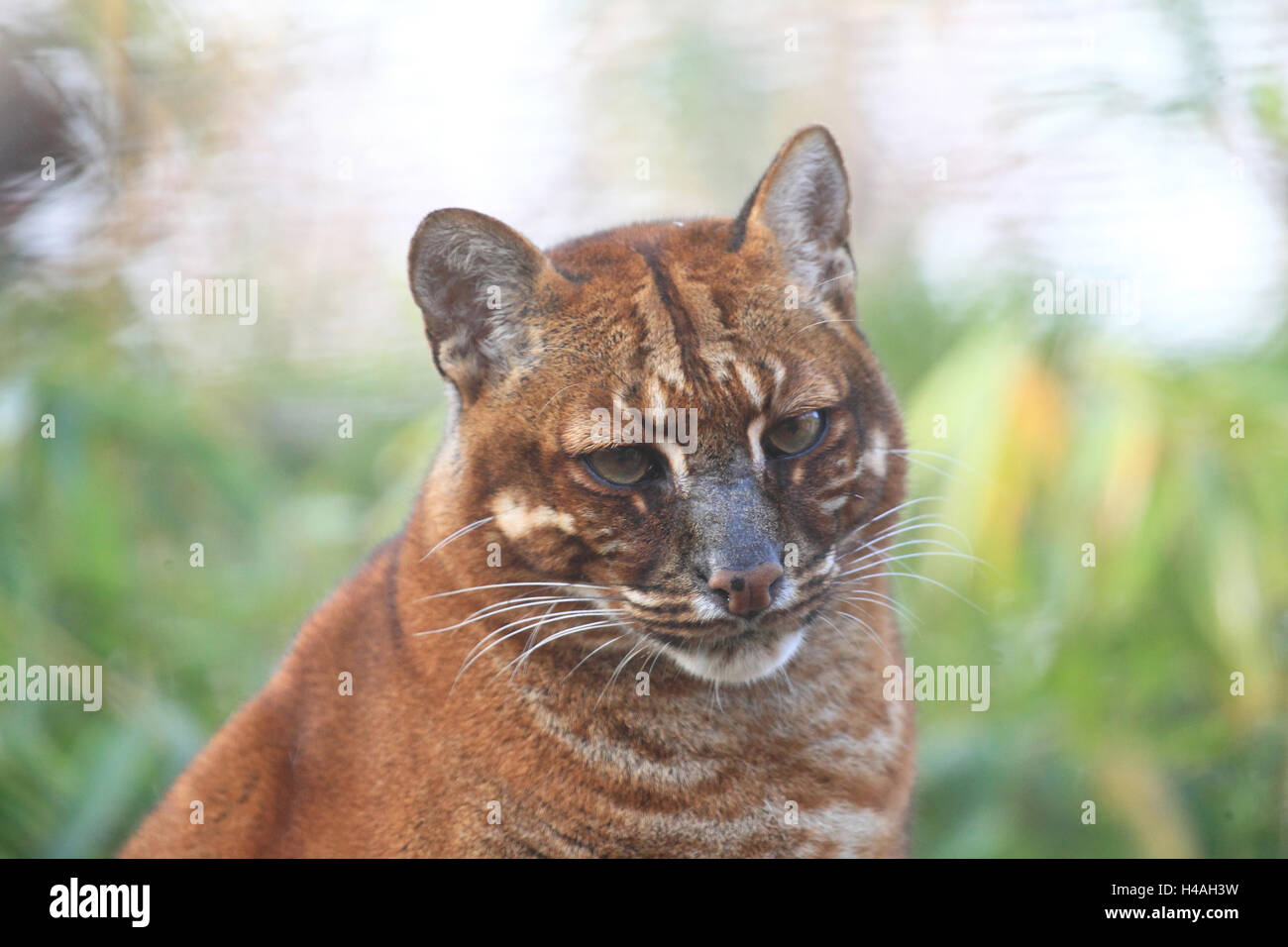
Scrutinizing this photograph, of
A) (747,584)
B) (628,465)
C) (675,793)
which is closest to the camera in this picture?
(747,584)

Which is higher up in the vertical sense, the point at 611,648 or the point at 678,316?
the point at 678,316

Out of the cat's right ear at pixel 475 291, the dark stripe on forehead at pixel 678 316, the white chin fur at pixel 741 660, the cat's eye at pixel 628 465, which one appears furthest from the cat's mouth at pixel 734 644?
the cat's right ear at pixel 475 291

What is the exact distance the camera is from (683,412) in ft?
7.27

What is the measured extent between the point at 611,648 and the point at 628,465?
0.40 metres

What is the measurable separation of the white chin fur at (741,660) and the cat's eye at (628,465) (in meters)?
0.33

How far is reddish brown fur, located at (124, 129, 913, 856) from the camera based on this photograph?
7.47ft

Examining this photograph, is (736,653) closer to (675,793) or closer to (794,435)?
(675,793)

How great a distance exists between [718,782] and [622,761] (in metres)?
0.20

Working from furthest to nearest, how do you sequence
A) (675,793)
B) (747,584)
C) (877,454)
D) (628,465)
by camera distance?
(877,454)
(675,793)
(628,465)
(747,584)

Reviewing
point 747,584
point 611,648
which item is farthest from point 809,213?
point 611,648

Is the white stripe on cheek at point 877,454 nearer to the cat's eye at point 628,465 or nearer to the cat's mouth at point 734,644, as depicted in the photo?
the cat's mouth at point 734,644

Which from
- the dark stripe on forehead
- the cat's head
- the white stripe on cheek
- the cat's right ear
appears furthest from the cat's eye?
the white stripe on cheek
